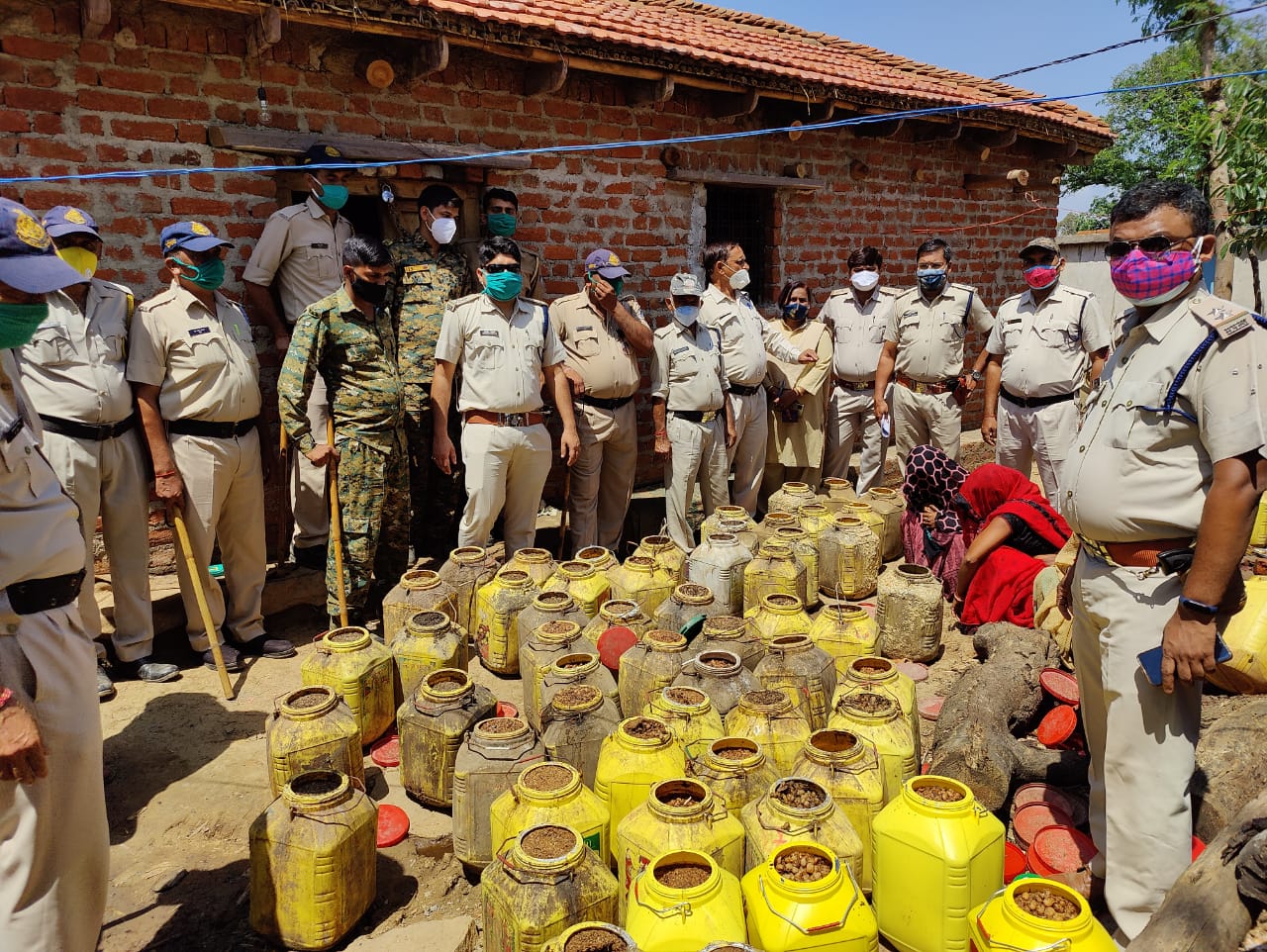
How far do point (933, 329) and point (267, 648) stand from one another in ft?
16.1

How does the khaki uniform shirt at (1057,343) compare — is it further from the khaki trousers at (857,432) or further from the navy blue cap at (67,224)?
the navy blue cap at (67,224)

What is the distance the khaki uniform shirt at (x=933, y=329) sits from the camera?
6.46 meters

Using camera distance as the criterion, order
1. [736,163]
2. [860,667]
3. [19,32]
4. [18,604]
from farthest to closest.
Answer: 1. [736,163]
2. [19,32]
3. [860,667]
4. [18,604]

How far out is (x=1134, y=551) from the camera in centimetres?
247

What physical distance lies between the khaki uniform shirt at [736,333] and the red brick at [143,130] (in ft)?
11.3

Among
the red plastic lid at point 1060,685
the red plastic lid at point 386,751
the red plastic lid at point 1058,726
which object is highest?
the red plastic lid at point 1060,685

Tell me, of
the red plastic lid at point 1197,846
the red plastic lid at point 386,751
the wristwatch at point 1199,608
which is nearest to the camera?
the wristwatch at point 1199,608

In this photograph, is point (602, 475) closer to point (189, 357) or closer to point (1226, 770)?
point (189, 357)

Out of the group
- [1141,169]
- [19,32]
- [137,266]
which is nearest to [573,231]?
[137,266]

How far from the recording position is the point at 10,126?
175 inches

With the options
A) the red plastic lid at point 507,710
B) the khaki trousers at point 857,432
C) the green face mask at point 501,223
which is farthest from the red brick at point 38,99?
the khaki trousers at point 857,432

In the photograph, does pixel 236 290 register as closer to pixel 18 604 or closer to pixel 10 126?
pixel 10 126

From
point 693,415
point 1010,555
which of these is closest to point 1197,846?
point 1010,555

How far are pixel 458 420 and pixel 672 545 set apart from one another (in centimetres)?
177
